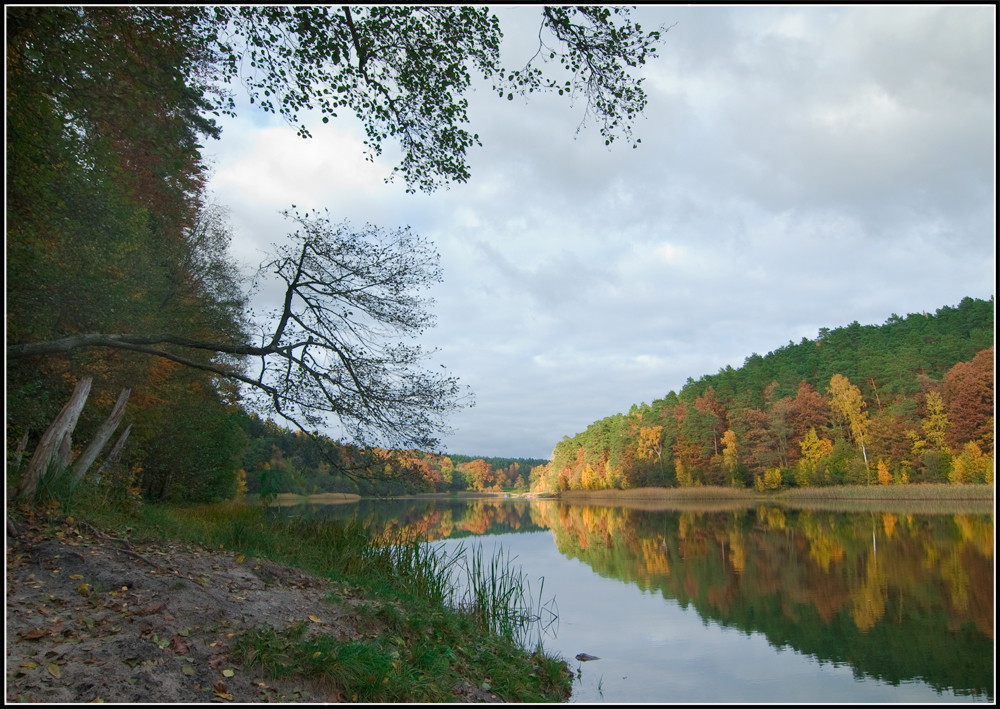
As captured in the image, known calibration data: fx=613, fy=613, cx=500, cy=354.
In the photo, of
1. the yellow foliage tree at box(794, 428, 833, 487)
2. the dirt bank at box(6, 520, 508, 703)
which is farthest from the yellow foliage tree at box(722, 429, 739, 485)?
the dirt bank at box(6, 520, 508, 703)

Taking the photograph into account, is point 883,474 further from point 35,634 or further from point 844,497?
point 35,634

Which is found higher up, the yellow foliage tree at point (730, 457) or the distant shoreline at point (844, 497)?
the yellow foliage tree at point (730, 457)

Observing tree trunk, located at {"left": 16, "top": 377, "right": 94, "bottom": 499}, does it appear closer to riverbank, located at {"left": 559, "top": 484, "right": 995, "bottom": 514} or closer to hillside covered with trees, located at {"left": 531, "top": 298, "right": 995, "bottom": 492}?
riverbank, located at {"left": 559, "top": 484, "right": 995, "bottom": 514}

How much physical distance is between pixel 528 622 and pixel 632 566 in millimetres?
8796

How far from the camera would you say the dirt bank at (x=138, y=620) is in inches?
174

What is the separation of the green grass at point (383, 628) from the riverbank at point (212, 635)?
0.02 m

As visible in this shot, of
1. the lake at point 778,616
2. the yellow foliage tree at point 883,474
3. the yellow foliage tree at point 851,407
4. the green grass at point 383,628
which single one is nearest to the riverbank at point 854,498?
the yellow foliage tree at point 883,474

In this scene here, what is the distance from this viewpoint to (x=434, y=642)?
7.23m

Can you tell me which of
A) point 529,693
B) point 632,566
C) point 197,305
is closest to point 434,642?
point 529,693

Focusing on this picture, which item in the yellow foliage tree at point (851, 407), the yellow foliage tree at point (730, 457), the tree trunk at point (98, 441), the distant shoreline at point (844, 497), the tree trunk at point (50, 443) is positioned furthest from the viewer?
the yellow foliage tree at point (730, 457)

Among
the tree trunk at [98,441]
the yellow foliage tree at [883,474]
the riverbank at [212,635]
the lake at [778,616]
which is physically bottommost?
the lake at [778,616]

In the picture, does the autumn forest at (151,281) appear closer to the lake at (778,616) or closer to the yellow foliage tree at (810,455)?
the lake at (778,616)

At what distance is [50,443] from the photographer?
9.36 metres

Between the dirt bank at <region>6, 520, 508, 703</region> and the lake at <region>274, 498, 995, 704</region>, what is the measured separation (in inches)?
163
